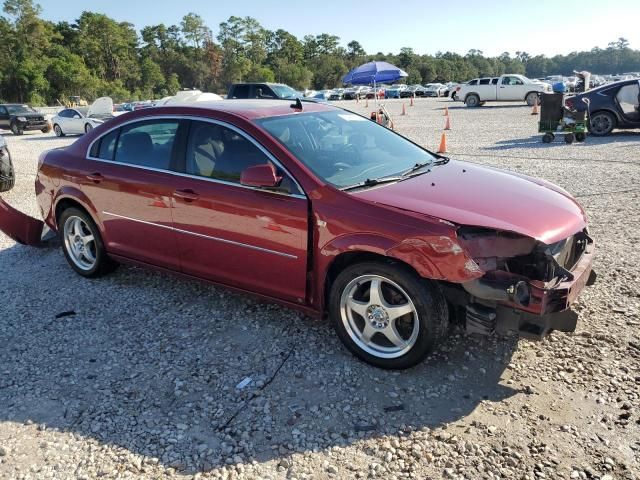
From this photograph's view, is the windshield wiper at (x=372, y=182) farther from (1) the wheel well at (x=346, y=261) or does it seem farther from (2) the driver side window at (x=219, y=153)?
(2) the driver side window at (x=219, y=153)

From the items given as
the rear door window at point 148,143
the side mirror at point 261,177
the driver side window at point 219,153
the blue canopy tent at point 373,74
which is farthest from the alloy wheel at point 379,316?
the blue canopy tent at point 373,74

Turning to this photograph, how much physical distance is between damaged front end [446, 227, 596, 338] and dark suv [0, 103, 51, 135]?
2694 centimetres

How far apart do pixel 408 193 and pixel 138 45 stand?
107m

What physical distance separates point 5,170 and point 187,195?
7.21 meters

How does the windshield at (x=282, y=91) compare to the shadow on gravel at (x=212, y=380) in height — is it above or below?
above

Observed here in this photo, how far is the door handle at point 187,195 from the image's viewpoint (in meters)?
4.18

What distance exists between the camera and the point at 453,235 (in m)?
3.13

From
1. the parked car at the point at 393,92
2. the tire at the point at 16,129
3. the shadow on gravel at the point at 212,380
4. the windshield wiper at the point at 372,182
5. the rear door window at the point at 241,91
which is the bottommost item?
the shadow on gravel at the point at 212,380

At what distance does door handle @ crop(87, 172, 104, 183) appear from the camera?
4.89 meters

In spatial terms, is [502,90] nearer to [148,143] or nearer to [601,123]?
[601,123]

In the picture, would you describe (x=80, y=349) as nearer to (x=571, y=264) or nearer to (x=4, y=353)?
(x=4, y=353)

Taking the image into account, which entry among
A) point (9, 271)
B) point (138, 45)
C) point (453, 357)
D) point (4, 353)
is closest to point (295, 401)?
point (453, 357)

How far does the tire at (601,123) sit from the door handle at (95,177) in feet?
45.6

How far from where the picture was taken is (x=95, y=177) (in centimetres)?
493
